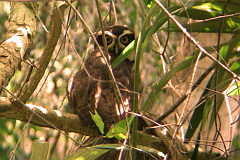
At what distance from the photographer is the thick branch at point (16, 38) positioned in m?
2.24

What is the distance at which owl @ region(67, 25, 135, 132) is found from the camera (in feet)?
8.57

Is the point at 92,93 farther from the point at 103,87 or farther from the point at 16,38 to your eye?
the point at 16,38

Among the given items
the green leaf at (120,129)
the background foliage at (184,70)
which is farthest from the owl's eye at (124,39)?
the green leaf at (120,129)

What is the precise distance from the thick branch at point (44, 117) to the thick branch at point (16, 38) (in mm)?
182

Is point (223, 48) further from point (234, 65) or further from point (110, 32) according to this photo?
point (110, 32)

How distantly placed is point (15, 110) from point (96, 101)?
769 mm

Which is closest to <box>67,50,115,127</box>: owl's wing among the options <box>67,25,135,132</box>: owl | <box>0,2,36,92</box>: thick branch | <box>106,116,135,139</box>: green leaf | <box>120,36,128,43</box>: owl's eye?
<box>67,25,135,132</box>: owl

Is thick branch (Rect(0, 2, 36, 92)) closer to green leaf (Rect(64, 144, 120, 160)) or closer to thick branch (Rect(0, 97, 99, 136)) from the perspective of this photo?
thick branch (Rect(0, 97, 99, 136))

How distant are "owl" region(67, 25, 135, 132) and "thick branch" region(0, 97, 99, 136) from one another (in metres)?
0.06

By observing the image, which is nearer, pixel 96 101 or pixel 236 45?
pixel 236 45

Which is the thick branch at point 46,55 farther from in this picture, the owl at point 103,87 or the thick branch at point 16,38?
the owl at point 103,87

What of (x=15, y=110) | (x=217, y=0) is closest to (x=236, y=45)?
(x=217, y=0)

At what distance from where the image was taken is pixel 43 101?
4316 mm

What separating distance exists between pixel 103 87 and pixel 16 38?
2.19 ft
